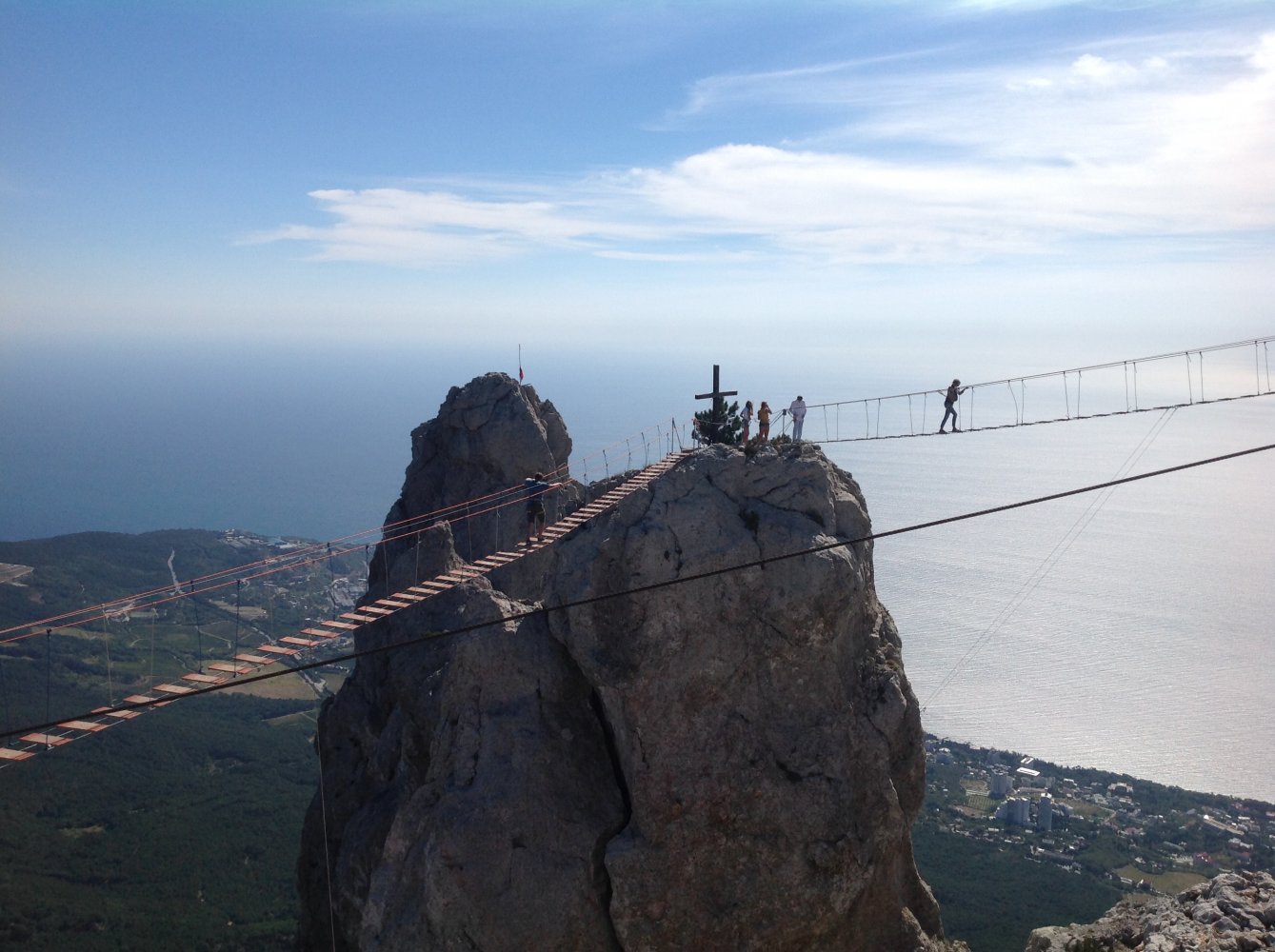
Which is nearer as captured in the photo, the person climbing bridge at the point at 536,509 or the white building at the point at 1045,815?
the person climbing bridge at the point at 536,509

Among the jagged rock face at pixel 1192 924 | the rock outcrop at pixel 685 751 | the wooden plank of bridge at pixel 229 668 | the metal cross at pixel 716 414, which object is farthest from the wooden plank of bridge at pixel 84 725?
the metal cross at pixel 716 414

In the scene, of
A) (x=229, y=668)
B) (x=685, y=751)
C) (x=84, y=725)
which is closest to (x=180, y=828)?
(x=229, y=668)

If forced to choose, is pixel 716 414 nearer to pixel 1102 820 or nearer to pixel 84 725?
pixel 84 725

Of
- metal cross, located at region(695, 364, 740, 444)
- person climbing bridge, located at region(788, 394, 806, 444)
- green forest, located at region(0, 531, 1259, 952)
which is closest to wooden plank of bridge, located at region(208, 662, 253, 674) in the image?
green forest, located at region(0, 531, 1259, 952)

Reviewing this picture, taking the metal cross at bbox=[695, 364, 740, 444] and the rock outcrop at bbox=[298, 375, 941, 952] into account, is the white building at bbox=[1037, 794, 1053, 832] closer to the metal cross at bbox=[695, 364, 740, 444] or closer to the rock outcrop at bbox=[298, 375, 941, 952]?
the metal cross at bbox=[695, 364, 740, 444]

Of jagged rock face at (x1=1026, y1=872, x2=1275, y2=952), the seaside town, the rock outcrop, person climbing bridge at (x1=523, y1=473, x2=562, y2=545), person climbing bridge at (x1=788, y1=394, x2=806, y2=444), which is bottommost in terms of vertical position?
the seaside town

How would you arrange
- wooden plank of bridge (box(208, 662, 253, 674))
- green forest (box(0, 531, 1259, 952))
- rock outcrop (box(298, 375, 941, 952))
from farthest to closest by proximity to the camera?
green forest (box(0, 531, 1259, 952)) → rock outcrop (box(298, 375, 941, 952)) → wooden plank of bridge (box(208, 662, 253, 674))

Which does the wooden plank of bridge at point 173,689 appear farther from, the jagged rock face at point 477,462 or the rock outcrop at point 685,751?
the jagged rock face at point 477,462
